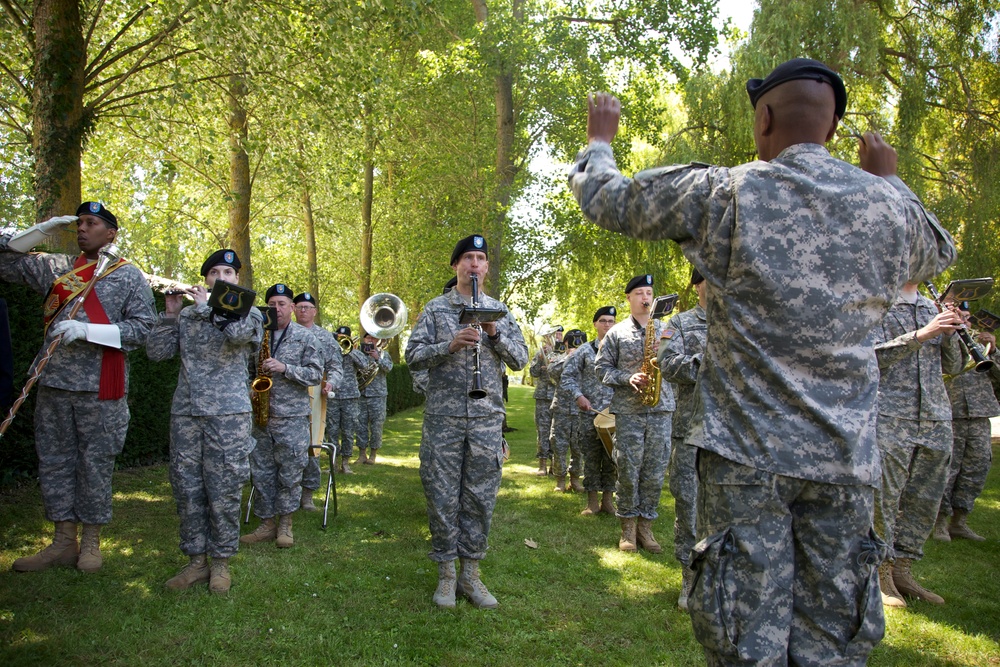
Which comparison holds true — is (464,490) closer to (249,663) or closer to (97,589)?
(249,663)

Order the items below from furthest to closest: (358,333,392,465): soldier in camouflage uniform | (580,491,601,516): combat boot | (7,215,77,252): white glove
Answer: (358,333,392,465): soldier in camouflage uniform, (580,491,601,516): combat boot, (7,215,77,252): white glove

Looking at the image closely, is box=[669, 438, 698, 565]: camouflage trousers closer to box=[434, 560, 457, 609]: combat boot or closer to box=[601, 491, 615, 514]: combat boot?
box=[434, 560, 457, 609]: combat boot

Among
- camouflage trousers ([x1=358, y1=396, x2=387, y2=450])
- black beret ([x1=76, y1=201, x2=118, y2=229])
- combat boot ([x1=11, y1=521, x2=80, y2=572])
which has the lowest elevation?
combat boot ([x1=11, y1=521, x2=80, y2=572])

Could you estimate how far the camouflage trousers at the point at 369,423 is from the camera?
41.1 feet

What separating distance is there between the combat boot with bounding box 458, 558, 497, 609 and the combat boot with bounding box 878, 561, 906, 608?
3174mm

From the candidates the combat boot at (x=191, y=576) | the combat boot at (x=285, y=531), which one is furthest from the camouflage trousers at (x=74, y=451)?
the combat boot at (x=285, y=531)

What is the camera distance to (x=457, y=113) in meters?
20.6

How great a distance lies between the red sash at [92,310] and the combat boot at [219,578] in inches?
62.6

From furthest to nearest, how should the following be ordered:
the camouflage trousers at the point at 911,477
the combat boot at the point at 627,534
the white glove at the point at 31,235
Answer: the combat boot at the point at 627,534
the camouflage trousers at the point at 911,477
the white glove at the point at 31,235

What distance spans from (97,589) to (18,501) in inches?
114

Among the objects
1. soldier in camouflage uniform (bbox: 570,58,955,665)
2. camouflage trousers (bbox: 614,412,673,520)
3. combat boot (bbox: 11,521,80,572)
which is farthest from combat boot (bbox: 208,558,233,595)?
soldier in camouflage uniform (bbox: 570,58,955,665)

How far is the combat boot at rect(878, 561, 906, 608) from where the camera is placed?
5293 millimetres

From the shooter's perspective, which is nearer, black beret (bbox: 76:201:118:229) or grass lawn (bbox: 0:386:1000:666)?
grass lawn (bbox: 0:386:1000:666)

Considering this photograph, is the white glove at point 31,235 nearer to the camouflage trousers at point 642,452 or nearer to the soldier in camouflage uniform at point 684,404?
the soldier in camouflage uniform at point 684,404
